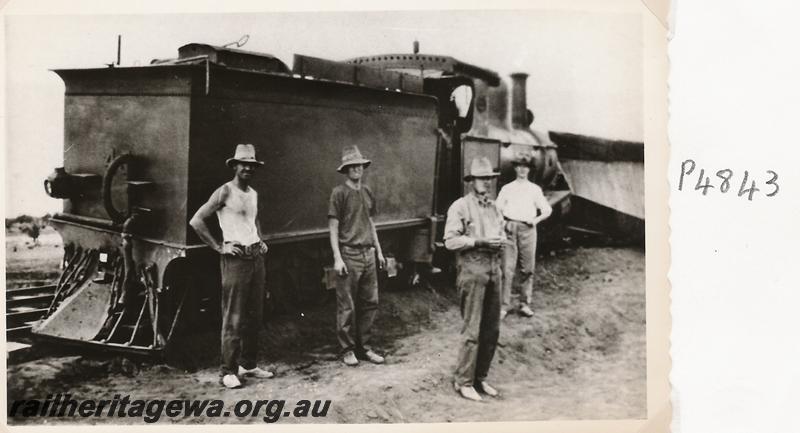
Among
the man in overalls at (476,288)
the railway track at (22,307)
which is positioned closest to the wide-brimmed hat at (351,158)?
the man in overalls at (476,288)

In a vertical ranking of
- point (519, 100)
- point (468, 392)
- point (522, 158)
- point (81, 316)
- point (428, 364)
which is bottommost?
point (468, 392)

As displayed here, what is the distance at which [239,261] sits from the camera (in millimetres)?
3031

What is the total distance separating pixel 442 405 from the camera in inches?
125

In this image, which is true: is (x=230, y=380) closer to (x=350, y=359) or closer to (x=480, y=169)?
(x=350, y=359)

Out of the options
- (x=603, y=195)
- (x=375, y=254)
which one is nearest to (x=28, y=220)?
(x=375, y=254)

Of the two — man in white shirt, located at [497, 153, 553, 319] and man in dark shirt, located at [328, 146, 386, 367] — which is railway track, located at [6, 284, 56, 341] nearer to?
man in dark shirt, located at [328, 146, 386, 367]

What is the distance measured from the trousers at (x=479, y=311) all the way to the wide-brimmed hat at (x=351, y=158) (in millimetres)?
691

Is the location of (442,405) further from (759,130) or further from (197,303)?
(759,130)

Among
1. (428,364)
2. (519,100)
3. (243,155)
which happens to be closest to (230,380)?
(428,364)

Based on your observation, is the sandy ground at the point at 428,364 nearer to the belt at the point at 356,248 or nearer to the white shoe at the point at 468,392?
the white shoe at the point at 468,392

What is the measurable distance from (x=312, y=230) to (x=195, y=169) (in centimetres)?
61

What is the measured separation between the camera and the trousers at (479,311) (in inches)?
126

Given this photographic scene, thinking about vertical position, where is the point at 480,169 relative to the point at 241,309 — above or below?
above

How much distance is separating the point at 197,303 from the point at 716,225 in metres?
2.51
